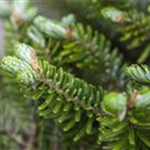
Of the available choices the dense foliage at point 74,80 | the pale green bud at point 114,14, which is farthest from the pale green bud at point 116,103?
the pale green bud at point 114,14

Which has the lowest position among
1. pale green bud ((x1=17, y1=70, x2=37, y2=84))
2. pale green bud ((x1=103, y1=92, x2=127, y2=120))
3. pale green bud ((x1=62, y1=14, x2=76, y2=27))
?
pale green bud ((x1=103, y1=92, x2=127, y2=120))

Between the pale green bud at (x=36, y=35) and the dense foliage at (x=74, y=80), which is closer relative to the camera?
the dense foliage at (x=74, y=80)

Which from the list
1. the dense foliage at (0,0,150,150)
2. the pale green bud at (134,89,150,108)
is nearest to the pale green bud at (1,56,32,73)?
the dense foliage at (0,0,150,150)

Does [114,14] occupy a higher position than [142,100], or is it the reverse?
[114,14]

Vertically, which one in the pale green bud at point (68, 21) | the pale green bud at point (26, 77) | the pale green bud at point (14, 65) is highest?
the pale green bud at point (68, 21)

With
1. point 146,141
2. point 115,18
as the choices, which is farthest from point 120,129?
point 115,18

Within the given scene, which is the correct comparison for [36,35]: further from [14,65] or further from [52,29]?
[14,65]

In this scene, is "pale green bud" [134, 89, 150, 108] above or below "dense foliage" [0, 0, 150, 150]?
A: below

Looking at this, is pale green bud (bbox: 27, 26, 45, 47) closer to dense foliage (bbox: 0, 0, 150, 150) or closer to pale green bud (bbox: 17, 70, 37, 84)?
dense foliage (bbox: 0, 0, 150, 150)

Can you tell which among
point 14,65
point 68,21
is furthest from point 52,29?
point 14,65

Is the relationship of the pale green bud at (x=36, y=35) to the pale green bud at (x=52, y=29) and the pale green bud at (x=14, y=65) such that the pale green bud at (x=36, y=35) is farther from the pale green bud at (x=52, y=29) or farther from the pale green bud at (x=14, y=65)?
the pale green bud at (x=14, y=65)

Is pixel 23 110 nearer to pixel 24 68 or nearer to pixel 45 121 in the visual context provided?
pixel 45 121

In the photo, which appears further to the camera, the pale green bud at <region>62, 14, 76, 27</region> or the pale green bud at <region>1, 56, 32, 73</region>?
the pale green bud at <region>62, 14, 76, 27</region>
